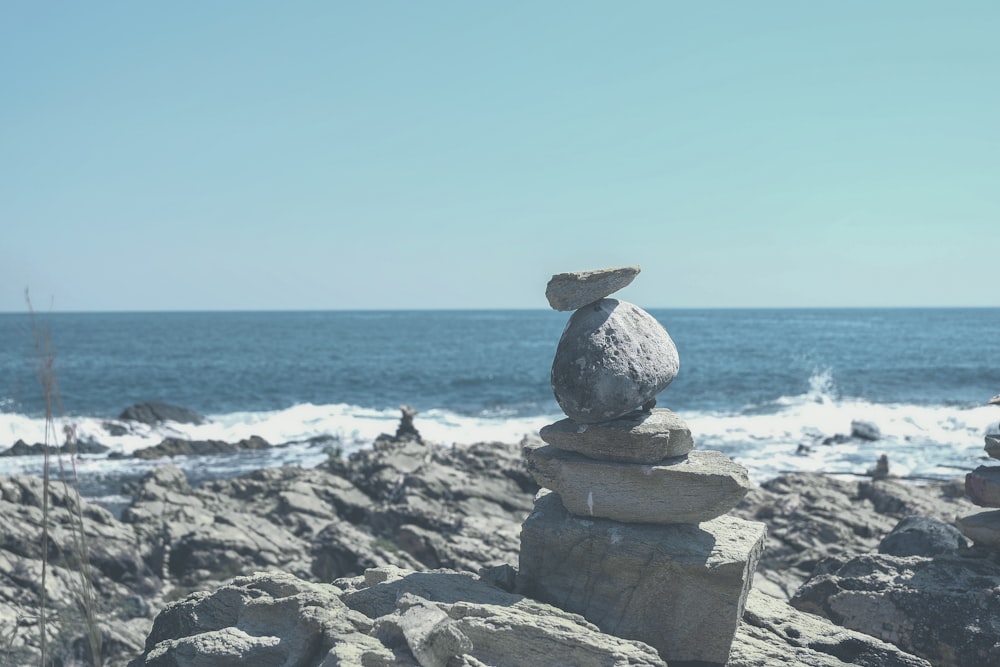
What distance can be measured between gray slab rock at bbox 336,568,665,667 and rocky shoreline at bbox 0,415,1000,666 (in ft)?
0.06

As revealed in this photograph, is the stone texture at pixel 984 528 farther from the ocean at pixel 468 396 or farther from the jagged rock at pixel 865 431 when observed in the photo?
the jagged rock at pixel 865 431

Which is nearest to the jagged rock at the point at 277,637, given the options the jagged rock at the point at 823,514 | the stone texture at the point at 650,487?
the stone texture at the point at 650,487

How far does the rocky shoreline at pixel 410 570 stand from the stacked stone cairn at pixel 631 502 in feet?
1.87

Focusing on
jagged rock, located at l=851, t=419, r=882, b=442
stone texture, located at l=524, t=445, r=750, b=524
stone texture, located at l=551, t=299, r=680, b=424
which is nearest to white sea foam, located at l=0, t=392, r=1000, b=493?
jagged rock, located at l=851, t=419, r=882, b=442

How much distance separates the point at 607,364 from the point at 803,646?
132 inches

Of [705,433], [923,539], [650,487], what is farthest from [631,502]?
[705,433]

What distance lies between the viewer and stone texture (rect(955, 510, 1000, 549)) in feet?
31.7

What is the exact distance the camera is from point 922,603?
8.90 m

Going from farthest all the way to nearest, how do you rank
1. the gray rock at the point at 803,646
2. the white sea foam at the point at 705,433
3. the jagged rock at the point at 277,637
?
the white sea foam at the point at 705,433
the gray rock at the point at 803,646
the jagged rock at the point at 277,637

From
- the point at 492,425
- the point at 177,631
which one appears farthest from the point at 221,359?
the point at 177,631

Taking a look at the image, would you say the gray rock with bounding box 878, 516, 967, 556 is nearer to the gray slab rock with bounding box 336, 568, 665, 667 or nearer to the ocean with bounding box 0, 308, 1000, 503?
the gray slab rock with bounding box 336, 568, 665, 667

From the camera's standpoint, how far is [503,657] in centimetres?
666

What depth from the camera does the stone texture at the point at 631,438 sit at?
7719mm

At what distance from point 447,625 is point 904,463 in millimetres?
26474
